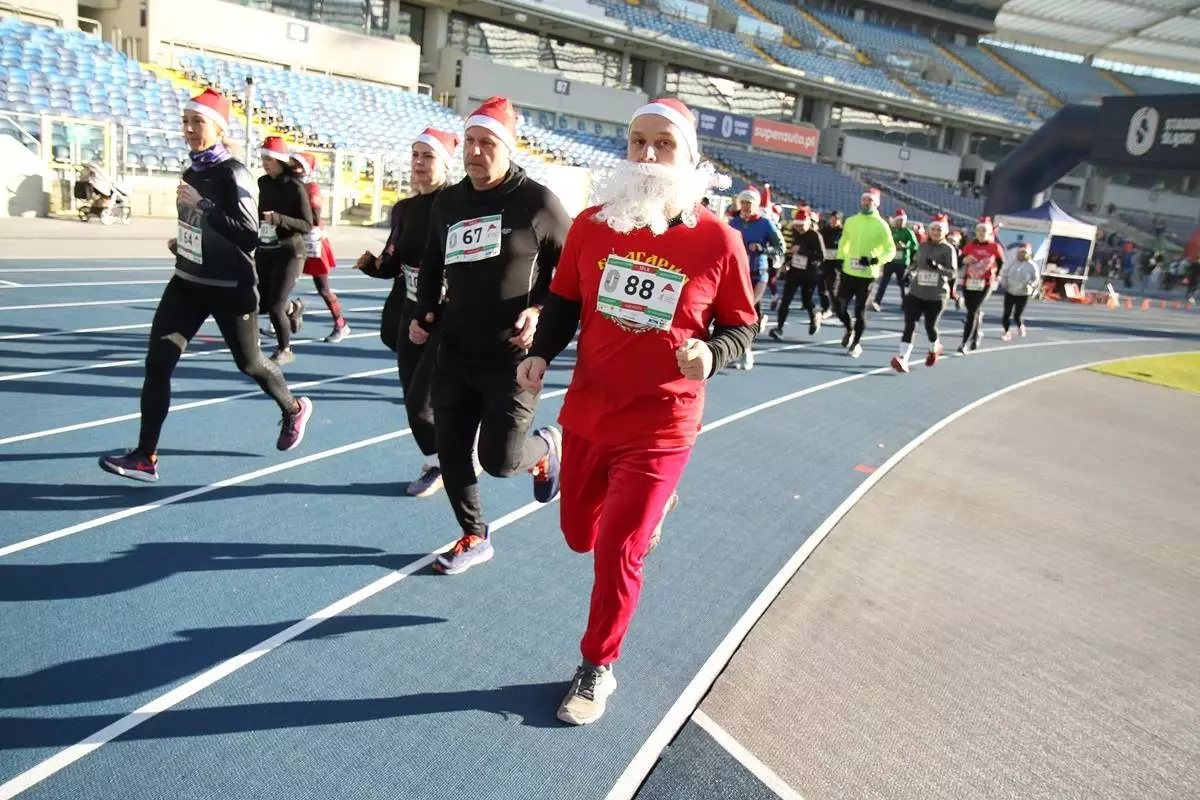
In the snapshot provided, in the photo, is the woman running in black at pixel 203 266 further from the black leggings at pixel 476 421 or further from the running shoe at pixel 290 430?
the black leggings at pixel 476 421

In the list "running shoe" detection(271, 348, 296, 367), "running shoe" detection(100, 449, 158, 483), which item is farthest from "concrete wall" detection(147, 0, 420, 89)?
"running shoe" detection(100, 449, 158, 483)

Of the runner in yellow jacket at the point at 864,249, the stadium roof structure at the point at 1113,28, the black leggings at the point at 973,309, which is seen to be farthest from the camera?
the stadium roof structure at the point at 1113,28

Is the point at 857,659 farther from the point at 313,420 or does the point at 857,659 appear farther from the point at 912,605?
the point at 313,420

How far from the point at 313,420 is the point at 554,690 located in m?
3.94

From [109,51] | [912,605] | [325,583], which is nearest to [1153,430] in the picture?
[912,605]

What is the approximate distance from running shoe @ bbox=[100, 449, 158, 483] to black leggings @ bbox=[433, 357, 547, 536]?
2021 millimetres

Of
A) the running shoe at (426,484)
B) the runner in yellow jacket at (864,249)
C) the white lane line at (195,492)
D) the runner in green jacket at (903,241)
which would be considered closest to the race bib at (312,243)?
the white lane line at (195,492)

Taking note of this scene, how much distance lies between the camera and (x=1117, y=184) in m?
60.4

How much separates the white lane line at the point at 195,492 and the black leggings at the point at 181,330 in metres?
0.38

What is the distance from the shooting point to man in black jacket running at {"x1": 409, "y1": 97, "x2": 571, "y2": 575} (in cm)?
370

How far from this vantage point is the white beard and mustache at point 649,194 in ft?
9.23

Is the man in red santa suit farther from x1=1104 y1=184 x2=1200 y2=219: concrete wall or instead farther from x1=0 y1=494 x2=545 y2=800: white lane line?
A: x1=1104 y1=184 x2=1200 y2=219: concrete wall

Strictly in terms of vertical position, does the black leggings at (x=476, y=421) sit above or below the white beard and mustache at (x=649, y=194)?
below

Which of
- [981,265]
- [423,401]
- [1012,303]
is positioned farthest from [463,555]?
[1012,303]
